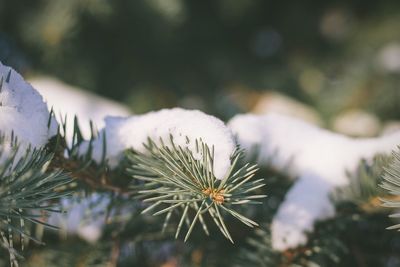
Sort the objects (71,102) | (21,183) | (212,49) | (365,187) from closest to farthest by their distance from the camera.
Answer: (21,183) → (365,187) → (71,102) → (212,49)

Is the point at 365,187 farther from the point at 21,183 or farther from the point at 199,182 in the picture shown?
the point at 21,183

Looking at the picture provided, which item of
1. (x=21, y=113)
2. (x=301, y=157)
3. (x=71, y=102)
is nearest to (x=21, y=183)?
(x=21, y=113)

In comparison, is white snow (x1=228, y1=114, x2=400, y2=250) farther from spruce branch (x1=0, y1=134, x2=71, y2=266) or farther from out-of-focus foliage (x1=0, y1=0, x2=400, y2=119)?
out-of-focus foliage (x1=0, y1=0, x2=400, y2=119)

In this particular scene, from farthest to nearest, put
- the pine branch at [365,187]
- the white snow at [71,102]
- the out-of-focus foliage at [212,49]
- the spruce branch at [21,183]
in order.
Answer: the out-of-focus foliage at [212,49], the white snow at [71,102], the pine branch at [365,187], the spruce branch at [21,183]

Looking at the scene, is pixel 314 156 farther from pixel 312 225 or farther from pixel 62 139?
pixel 62 139

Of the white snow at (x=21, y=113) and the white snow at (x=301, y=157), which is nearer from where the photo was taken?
the white snow at (x=21, y=113)

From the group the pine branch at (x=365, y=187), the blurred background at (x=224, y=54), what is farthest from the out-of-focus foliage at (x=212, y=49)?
the pine branch at (x=365, y=187)

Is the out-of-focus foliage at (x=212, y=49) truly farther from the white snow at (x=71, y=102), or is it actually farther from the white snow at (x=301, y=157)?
the white snow at (x=301, y=157)
